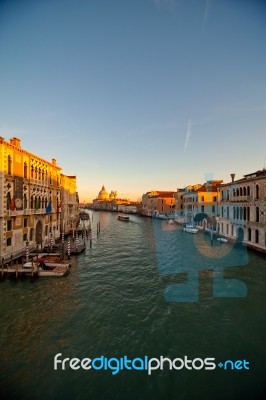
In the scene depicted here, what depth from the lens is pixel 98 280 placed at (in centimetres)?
1852

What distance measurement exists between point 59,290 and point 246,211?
2398 cm

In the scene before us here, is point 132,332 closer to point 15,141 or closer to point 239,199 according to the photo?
point 15,141

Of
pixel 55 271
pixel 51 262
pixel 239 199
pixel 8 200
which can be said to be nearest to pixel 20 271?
pixel 55 271

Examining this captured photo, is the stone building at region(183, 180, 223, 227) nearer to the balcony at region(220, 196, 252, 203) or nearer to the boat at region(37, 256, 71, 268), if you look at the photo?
the balcony at region(220, 196, 252, 203)

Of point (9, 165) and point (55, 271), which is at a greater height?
point (9, 165)

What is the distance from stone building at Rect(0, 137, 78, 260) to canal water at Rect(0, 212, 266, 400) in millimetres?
5866

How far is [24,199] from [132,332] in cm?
1850

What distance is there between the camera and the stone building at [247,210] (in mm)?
25531

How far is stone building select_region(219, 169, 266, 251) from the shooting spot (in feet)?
83.8

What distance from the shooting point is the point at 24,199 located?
948 inches

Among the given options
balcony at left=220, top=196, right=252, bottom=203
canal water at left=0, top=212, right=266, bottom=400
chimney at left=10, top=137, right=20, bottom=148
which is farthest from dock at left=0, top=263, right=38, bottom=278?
Answer: balcony at left=220, top=196, right=252, bottom=203

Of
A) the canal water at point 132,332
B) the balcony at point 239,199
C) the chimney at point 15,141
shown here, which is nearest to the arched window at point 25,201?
the chimney at point 15,141

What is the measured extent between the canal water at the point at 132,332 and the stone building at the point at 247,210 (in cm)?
696

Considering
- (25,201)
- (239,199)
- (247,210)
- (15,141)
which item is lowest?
(247,210)
